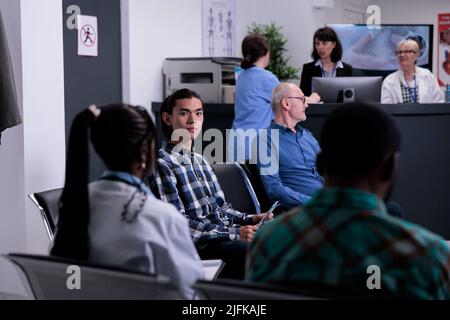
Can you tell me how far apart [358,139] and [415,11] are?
927 centimetres

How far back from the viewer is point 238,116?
5434mm

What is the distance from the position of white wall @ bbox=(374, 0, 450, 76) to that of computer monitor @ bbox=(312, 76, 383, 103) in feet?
15.7

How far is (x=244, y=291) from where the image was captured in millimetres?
1323

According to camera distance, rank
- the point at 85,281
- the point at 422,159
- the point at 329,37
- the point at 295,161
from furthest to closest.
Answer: the point at 329,37
the point at 422,159
the point at 295,161
the point at 85,281

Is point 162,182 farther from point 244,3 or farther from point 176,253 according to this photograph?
point 244,3

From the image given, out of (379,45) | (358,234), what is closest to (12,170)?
(358,234)

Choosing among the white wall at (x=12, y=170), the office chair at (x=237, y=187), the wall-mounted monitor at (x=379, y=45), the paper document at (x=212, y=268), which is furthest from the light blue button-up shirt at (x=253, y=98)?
the wall-mounted monitor at (x=379, y=45)

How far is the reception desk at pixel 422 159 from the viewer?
5.18 metres

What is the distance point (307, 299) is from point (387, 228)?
20 centimetres

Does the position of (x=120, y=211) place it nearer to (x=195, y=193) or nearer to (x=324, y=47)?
(x=195, y=193)

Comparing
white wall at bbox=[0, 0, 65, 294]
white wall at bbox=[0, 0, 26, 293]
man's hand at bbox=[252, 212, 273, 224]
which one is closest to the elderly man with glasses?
man's hand at bbox=[252, 212, 273, 224]

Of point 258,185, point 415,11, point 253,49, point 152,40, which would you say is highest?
point 415,11

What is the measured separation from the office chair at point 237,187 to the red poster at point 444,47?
23.6ft

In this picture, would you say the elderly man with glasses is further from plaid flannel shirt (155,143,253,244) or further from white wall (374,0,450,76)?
white wall (374,0,450,76)
